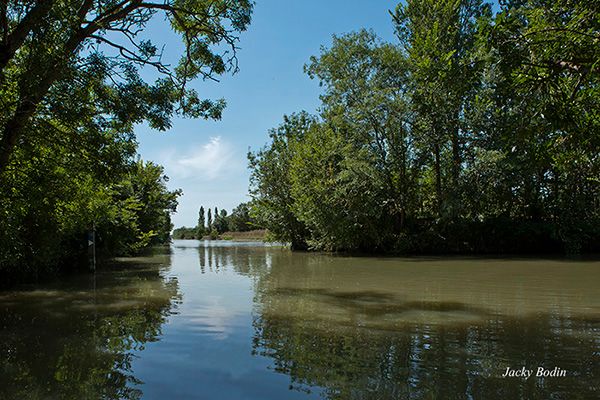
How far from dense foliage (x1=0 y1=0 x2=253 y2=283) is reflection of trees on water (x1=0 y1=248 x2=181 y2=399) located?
2.18 meters

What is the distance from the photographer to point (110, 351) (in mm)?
4504

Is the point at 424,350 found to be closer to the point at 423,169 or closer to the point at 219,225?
the point at 423,169

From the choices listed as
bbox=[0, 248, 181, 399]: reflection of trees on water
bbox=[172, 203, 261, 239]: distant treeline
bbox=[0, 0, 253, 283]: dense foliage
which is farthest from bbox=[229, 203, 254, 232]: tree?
bbox=[0, 248, 181, 399]: reflection of trees on water

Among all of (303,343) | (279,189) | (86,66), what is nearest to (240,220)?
(279,189)

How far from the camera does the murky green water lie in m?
3.40

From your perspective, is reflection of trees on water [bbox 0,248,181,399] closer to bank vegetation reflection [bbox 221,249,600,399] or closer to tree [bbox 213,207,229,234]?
bank vegetation reflection [bbox 221,249,600,399]

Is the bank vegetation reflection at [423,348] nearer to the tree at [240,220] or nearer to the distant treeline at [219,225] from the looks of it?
the distant treeline at [219,225]

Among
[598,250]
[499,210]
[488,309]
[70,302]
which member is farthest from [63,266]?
[598,250]

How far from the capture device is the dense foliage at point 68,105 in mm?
6637

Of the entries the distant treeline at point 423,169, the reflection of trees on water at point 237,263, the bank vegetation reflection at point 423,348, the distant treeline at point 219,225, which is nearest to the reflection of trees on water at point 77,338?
the bank vegetation reflection at point 423,348

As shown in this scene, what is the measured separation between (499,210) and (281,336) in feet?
73.2

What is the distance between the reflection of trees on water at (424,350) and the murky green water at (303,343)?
0.02 metres

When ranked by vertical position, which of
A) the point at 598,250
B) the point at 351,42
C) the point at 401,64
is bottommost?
the point at 598,250

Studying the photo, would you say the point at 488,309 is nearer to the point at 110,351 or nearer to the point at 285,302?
the point at 285,302
